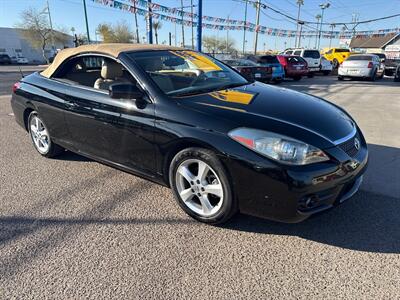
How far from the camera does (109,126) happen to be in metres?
3.31

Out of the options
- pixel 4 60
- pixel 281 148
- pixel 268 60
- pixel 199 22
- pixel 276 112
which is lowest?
pixel 4 60

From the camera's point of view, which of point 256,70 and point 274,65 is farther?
point 274,65

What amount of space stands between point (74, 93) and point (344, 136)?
289 cm

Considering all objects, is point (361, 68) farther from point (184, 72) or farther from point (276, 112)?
point (276, 112)

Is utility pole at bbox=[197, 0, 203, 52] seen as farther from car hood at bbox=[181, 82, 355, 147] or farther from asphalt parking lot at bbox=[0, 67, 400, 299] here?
asphalt parking lot at bbox=[0, 67, 400, 299]

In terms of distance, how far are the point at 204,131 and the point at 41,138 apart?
294 cm

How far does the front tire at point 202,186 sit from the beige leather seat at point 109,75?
3.83 ft

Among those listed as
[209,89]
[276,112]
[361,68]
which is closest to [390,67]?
[361,68]

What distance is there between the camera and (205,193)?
9.21 ft

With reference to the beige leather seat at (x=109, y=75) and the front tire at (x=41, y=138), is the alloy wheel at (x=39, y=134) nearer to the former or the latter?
the front tire at (x=41, y=138)

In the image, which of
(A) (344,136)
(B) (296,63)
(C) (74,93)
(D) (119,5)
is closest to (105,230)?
(C) (74,93)

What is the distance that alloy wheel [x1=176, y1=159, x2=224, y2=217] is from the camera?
2.73m

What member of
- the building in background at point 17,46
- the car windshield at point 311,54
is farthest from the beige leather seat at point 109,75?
the building in background at point 17,46

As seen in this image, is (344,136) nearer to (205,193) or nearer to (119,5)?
(205,193)
